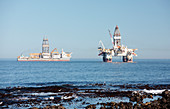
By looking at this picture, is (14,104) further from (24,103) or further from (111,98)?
(111,98)

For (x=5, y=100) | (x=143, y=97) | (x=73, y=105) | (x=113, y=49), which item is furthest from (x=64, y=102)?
(x=113, y=49)

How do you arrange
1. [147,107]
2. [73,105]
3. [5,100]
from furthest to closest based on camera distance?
[5,100] < [73,105] < [147,107]

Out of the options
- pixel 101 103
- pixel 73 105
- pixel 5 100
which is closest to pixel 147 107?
pixel 101 103

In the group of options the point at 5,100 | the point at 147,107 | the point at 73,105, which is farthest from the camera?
the point at 5,100

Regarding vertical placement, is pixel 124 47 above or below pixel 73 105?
above

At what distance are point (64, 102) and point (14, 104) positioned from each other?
17.1 ft

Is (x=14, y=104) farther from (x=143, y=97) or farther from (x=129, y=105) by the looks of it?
(x=143, y=97)

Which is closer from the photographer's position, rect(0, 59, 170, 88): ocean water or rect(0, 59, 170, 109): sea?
rect(0, 59, 170, 109): sea

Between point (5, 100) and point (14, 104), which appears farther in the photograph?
point (5, 100)

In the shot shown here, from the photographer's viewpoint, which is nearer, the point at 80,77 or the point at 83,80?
the point at 83,80

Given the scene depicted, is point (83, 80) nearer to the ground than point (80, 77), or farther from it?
nearer to the ground

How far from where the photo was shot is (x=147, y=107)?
2433 cm

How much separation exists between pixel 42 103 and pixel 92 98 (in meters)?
6.30

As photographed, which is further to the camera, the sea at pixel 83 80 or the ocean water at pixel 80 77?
the ocean water at pixel 80 77
